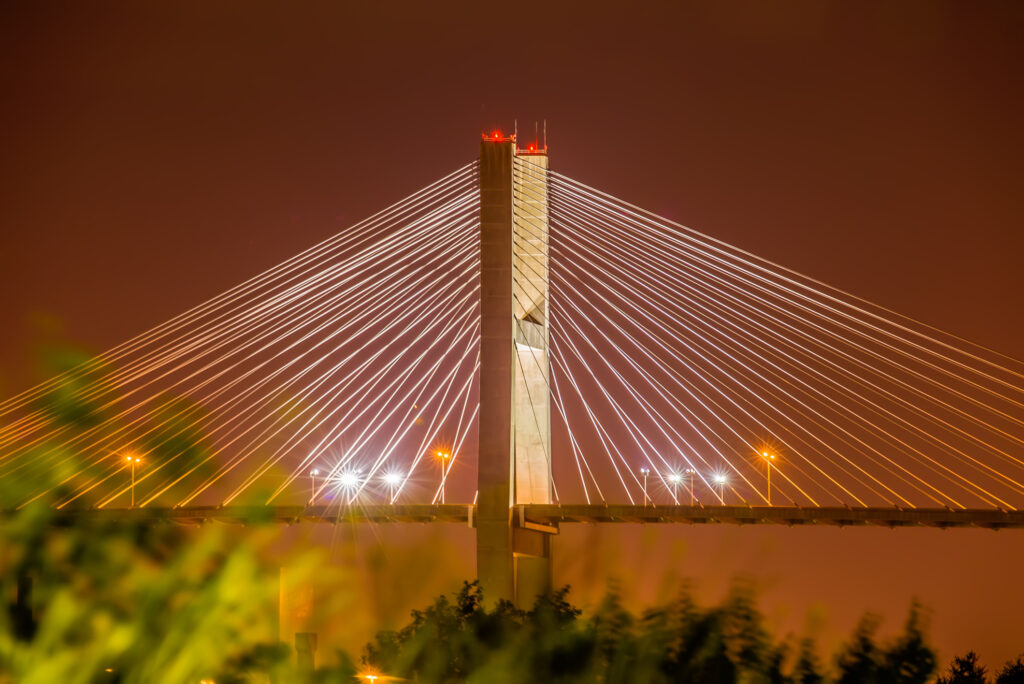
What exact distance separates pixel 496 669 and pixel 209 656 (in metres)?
4.49

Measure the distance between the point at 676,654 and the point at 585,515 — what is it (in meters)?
17.5

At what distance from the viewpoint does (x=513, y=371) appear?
26.3m

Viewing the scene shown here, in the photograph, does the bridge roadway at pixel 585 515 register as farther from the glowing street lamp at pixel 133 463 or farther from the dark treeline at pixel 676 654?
the dark treeline at pixel 676 654

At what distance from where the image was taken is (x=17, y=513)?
2447 centimetres

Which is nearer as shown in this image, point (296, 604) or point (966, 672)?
point (966, 672)

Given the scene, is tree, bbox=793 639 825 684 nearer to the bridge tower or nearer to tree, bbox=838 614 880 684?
tree, bbox=838 614 880 684

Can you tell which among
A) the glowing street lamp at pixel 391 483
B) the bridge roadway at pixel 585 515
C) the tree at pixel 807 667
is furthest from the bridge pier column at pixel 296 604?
the tree at pixel 807 667

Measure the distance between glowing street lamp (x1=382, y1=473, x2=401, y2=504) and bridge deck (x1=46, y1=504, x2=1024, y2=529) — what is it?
0.99 m

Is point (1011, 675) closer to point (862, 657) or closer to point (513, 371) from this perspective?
point (862, 657)

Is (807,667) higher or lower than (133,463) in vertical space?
lower

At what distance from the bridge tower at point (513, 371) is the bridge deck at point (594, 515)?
20.6 inches

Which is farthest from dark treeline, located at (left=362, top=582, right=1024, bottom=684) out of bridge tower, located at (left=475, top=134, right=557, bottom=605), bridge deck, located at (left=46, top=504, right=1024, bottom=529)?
bridge tower, located at (left=475, top=134, right=557, bottom=605)

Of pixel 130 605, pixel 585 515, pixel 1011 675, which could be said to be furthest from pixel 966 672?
pixel 585 515

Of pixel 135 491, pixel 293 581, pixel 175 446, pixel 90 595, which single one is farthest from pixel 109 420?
pixel 90 595
